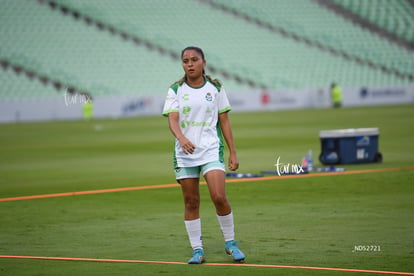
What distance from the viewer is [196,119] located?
8.24 meters

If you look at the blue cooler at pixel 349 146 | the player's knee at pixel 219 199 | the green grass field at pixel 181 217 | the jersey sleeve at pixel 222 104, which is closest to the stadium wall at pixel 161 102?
the green grass field at pixel 181 217

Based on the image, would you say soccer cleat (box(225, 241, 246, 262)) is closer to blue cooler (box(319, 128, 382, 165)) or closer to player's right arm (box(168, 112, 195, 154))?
player's right arm (box(168, 112, 195, 154))

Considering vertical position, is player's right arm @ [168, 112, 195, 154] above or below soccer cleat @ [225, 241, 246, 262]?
above

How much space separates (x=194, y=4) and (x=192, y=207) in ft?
160

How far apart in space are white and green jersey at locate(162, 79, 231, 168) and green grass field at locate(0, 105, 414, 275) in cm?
103

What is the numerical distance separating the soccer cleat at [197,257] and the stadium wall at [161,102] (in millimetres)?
33690

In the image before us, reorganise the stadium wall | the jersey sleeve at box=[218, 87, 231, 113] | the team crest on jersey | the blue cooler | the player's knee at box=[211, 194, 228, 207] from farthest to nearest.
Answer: the stadium wall, the blue cooler, the jersey sleeve at box=[218, 87, 231, 113], the team crest on jersey, the player's knee at box=[211, 194, 228, 207]

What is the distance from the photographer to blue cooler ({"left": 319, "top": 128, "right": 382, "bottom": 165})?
58.6 feet

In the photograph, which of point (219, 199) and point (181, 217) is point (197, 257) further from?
point (181, 217)

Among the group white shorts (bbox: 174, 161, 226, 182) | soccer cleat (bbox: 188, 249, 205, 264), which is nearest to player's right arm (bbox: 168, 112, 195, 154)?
white shorts (bbox: 174, 161, 226, 182)

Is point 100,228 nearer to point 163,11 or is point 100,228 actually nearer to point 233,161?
point 233,161

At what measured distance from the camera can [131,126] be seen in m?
38.1

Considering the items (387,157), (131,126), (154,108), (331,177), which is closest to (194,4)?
(154,108)

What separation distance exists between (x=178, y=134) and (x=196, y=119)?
25 centimetres
